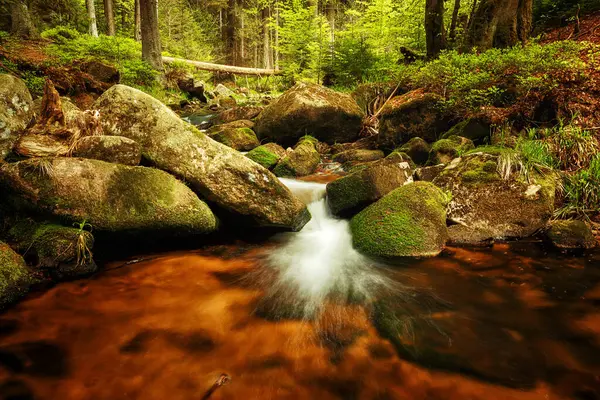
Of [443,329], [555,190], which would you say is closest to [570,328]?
[443,329]

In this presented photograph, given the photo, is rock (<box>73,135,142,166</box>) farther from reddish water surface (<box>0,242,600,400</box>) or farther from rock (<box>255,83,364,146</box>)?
rock (<box>255,83,364,146</box>)

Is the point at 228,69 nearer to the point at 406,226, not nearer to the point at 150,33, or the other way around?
the point at 150,33

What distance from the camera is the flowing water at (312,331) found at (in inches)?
85.4

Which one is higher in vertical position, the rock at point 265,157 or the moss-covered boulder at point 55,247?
the rock at point 265,157

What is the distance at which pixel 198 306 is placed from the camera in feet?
10.0

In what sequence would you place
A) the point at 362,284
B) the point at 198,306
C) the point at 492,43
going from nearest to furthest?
the point at 198,306 < the point at 362,284 < the point at 492,43

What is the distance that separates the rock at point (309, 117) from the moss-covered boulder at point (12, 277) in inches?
282

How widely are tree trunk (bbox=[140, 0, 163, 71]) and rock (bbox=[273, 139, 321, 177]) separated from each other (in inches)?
355

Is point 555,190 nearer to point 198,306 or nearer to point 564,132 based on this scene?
point 564,132

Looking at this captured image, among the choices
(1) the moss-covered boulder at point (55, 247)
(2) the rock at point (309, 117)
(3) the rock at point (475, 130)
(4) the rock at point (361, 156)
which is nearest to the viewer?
(1) the moss-covered boulder at point (55, 247)

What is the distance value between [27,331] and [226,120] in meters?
10.2

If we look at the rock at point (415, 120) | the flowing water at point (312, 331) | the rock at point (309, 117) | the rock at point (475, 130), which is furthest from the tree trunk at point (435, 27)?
the flowing water at point (312, 331)

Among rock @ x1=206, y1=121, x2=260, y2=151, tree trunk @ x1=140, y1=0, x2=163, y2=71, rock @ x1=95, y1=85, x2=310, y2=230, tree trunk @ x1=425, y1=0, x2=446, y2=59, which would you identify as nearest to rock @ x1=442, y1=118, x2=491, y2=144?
tree trunk @ x1=425, y1=0, x2=446, y2=59

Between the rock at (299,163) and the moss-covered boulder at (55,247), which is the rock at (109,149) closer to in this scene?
the moss-covered boulder at (55,247)
